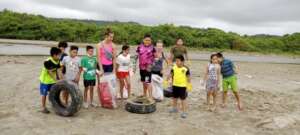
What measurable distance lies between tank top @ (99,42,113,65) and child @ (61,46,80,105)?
19.8 inches

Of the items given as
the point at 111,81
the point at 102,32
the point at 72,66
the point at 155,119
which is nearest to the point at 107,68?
the point at 111,81

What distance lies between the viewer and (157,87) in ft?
27.5

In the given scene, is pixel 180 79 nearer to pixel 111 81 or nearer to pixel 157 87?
pixel 157 87

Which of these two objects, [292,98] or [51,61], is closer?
[51,61]

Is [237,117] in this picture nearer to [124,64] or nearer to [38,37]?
[124,64]

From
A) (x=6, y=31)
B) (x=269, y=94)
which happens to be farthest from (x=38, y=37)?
(x=269, y=94)

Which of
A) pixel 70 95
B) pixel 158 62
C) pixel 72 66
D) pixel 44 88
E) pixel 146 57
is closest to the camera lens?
pixel 70 95

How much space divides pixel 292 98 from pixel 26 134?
7612mm

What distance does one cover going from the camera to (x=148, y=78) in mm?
7945

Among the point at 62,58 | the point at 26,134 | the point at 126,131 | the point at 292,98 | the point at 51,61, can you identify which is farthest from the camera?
the point at 292,98

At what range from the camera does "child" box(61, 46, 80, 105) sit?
7.03m

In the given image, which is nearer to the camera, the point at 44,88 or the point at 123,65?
the point at 44,88

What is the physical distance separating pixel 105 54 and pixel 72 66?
0.74 meters

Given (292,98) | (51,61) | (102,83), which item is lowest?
(292,98)
